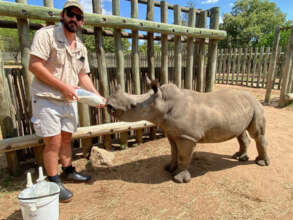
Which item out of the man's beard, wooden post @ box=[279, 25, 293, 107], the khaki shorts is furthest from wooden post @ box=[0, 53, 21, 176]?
wooden post @ box=[279, 25, 293, 107]

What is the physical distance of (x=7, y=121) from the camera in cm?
332

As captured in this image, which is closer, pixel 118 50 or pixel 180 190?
pixel 180 190

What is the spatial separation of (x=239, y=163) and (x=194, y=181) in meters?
1.13

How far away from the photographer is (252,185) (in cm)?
309

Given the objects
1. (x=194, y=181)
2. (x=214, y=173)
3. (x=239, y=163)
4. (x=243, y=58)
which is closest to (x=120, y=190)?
(x=194, y=181)

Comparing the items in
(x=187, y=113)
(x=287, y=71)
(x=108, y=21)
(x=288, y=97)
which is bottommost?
(x=288, y=97)

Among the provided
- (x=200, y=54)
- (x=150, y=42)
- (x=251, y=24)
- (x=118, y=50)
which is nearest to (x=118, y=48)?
(x=118, y=50)

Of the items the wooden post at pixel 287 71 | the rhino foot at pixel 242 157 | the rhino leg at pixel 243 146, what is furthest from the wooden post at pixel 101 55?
the wooden post at pixel 287 71

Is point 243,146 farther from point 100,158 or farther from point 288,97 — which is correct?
point 288,97

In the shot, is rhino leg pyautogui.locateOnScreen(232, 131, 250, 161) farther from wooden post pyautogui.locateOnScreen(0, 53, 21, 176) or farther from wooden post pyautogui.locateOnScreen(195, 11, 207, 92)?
wooden post pyautogui.locateOnScreen(0, 53, 21, 176)

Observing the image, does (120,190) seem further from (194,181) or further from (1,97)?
(1,97)

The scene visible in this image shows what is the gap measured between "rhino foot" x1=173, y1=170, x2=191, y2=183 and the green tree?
31.9 meters

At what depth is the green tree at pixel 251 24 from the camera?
30.3m

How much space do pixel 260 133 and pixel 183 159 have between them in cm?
147
